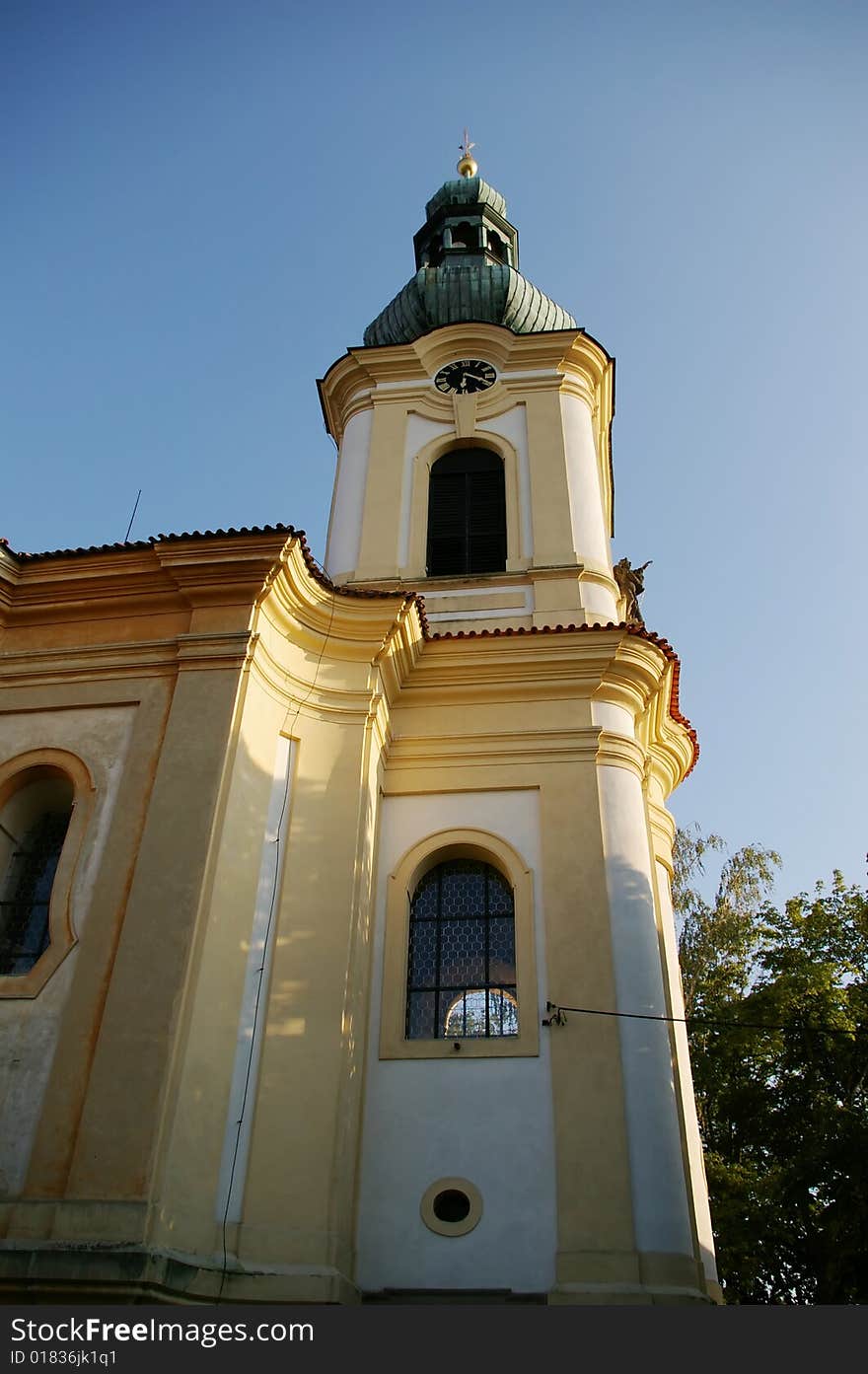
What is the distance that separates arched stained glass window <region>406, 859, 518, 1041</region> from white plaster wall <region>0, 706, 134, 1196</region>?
334cm

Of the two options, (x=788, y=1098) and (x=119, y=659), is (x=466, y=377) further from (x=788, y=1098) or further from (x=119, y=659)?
(x=788, y=1098)

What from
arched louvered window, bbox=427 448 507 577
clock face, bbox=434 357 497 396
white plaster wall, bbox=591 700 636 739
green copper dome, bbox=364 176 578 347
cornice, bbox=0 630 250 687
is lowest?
cornice, bbox=0 630 250 687

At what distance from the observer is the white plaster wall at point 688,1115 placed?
1028 centimetres

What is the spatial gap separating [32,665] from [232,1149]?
508 centimetres

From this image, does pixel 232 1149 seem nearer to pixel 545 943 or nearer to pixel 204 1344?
pixel 204 1344

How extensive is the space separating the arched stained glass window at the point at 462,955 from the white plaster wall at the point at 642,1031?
111cm

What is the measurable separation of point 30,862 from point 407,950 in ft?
12.3

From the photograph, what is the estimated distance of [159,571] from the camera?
428 inches

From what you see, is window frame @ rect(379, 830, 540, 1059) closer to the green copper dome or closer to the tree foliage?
the tree foliage

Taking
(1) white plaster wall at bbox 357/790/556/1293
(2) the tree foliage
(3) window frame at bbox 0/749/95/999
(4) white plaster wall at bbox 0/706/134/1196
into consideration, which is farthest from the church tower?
(2) the tree foliage

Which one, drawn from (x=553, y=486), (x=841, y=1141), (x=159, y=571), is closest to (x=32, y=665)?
(x=159, y=571)

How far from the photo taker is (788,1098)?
61.6ft

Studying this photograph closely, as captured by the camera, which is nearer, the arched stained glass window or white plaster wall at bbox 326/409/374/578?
the arched stained glass window

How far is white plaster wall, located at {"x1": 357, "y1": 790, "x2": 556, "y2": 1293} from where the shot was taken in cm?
882
